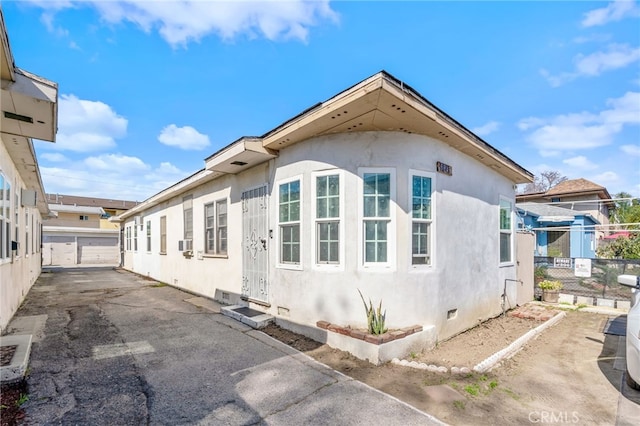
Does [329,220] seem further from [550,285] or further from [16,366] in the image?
[550,285]

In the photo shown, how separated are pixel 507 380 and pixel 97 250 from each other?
30221 mm

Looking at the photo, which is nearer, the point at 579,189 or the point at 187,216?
the point at 187,216

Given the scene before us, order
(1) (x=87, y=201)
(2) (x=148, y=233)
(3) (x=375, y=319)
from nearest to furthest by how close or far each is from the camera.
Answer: (3) (x=375, y=319) < (2) (x=148, y=233) < (1) (x=87, y=201)

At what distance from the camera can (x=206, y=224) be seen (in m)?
9.34

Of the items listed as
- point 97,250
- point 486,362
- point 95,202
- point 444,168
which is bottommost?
point 97,250

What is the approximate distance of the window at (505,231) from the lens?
26.2 feet

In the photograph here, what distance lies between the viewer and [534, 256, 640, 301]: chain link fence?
8664 millimetres

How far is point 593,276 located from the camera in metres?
9.11

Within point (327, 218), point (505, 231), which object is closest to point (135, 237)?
point (327, 218)

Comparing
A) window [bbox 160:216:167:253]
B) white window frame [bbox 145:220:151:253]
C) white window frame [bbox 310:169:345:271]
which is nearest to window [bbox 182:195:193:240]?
window [bbox 160:216:167:253]

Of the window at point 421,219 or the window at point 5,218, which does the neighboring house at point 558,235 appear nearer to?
the window at point 421,219

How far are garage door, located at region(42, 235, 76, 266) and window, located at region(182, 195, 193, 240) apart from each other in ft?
67.8

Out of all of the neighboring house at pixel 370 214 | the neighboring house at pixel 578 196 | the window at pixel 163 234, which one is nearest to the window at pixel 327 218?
the neighboring house at pixel 370 214

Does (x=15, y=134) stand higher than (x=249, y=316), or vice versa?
(x=15, y=134)
